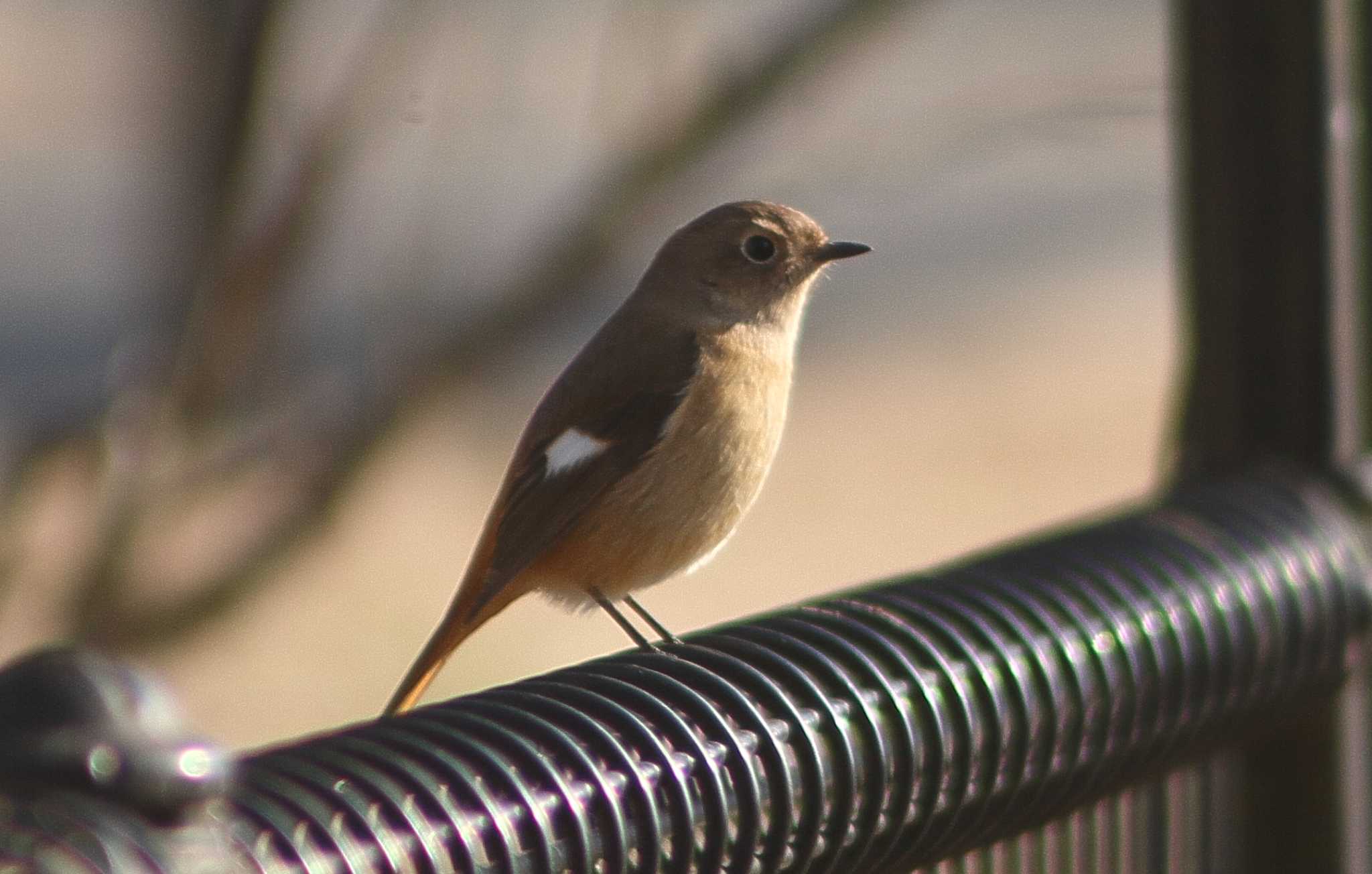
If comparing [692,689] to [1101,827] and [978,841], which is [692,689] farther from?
[1101,827]

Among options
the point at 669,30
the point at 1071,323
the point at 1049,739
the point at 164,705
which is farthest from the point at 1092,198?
the point at 164,705

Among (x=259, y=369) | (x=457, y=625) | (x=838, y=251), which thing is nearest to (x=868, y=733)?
(x=457, y=625)

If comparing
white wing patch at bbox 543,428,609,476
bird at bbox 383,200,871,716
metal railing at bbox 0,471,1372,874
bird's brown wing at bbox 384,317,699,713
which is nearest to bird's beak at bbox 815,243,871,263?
bird at bbox 383,200,871,716

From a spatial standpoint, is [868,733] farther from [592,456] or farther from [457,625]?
[592,456]

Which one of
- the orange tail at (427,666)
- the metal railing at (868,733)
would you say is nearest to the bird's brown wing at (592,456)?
the orange tail at (427,666)

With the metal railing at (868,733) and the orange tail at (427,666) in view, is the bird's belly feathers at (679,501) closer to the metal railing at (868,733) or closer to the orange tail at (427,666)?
the orange tail at (427,666)

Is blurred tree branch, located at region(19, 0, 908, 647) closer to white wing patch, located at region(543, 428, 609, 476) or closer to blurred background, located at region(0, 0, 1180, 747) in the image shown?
blurred background, located at region(0, 0, 1180, 747)
